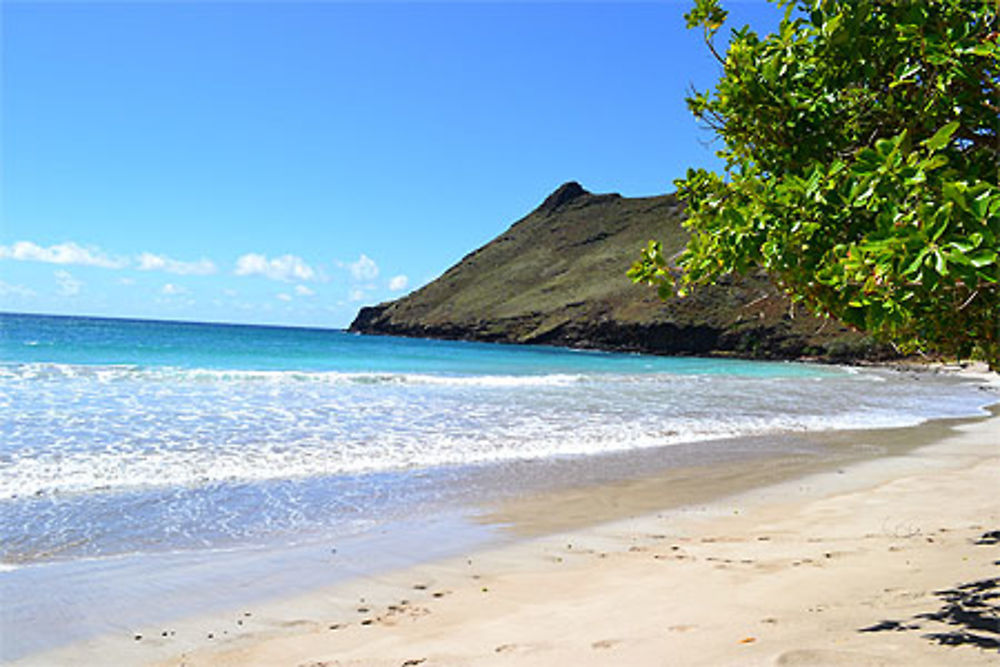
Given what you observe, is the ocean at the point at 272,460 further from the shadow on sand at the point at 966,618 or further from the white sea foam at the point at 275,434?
the shadow on sand at the point at 966,618

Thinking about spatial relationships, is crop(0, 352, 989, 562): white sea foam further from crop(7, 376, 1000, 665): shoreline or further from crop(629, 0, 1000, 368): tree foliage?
crop(629, 0, 1000, 368): tree foliage

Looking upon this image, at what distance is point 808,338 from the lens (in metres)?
91.7

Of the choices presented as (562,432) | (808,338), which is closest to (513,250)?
(808,338)

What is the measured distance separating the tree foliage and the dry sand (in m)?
2.08

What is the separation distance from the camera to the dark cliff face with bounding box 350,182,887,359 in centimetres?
9557

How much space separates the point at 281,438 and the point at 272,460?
7.98 feet

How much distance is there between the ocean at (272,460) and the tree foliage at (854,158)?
5.15 m

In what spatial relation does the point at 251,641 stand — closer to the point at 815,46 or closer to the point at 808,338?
the point at 815,46

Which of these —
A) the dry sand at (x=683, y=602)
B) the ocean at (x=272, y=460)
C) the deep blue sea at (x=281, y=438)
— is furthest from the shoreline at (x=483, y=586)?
the deep blue sea at (x=281, y=438)

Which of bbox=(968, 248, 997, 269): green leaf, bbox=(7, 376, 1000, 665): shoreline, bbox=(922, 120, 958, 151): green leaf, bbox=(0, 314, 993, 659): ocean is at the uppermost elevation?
bbox=(922, 120, 958, 151): green leaf

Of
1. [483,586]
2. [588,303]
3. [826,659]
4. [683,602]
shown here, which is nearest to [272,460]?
[483,586]

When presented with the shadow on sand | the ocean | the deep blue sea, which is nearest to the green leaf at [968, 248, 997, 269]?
the shadow on sand

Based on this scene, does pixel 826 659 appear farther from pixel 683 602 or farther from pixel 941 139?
pixel 941 139

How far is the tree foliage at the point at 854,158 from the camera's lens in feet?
12.2
